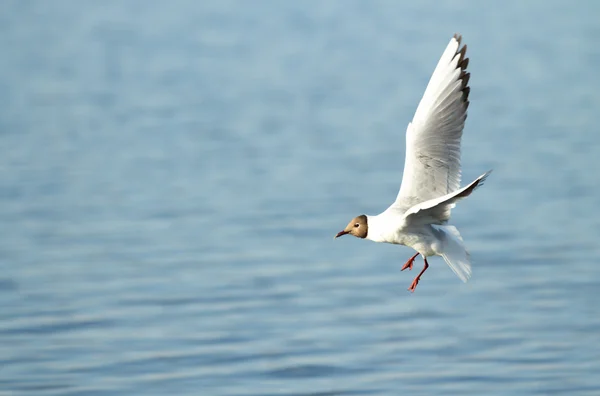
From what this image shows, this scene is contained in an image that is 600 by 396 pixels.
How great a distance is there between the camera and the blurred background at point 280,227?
36.5 ft

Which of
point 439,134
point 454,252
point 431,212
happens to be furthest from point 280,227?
point 431,212

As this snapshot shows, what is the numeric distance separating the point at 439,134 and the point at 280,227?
19.5 feet

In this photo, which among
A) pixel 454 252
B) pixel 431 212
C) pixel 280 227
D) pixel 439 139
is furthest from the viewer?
pixel 280 227

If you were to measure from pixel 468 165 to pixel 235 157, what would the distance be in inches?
128

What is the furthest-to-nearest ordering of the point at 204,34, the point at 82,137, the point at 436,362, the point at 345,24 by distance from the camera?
1. the point at 345,24
2. the point at 204,34
3. the point at 82,137
4. the point at 436,362

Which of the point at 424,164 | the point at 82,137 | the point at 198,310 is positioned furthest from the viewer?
the point at 82,137

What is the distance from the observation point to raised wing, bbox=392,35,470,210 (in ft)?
29.0

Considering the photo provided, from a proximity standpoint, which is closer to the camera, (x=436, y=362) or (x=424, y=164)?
(x=424, y=164)

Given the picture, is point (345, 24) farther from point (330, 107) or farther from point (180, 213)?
point (180, 213)

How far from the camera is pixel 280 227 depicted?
1472 centimetres

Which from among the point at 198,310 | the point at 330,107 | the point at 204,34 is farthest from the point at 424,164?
the point at 204,34

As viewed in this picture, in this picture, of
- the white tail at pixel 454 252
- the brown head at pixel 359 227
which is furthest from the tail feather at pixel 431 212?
the brown head at pixel 359 227

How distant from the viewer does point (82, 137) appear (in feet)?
65.7

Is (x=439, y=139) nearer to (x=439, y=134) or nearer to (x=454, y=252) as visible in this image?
(x=439, y=134)
